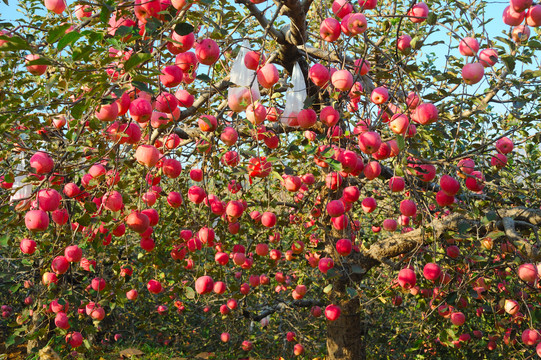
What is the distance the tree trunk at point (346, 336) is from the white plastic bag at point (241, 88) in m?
2.17

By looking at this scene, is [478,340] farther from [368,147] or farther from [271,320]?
[368,147]

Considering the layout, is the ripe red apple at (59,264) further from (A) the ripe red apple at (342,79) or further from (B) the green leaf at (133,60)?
(A) the ripe red apple at (342,79)

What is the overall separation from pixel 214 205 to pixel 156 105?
28.9 inches

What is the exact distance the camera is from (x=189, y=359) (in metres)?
4.71

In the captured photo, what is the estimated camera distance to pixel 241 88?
1.43 metres

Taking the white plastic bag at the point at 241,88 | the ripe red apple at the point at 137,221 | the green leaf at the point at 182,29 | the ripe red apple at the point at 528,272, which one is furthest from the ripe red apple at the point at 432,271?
the green leaf at the point at 182,29

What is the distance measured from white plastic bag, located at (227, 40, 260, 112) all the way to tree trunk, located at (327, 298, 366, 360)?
2168mm

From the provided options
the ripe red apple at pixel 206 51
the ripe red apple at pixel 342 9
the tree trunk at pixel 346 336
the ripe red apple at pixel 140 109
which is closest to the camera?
the ripe red apple at pixel 140 109

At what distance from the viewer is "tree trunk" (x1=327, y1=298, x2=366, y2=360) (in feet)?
10.2

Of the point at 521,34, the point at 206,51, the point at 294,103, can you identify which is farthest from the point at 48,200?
the point at 521,34

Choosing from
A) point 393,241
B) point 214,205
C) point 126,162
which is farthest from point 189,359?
point 126,162

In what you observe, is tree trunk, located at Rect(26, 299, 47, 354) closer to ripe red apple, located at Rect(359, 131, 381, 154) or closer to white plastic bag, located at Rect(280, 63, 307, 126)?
white plastic bag, located at Rect(280, 63, 307, 126)

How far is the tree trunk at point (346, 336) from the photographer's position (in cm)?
310

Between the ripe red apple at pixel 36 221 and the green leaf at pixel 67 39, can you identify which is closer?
the green leaf at pixel 67 39
